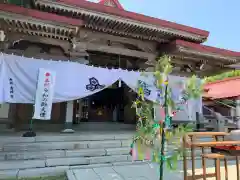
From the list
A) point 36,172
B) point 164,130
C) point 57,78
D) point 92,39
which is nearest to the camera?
point 164,130

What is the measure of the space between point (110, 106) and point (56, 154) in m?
6.15

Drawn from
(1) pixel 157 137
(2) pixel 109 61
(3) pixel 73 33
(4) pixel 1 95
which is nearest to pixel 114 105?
(2) pixel 109 61

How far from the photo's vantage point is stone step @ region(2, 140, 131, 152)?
4.83 m

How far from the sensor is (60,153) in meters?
5.07

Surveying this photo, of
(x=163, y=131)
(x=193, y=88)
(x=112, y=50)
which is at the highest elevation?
(x=112, y=50)

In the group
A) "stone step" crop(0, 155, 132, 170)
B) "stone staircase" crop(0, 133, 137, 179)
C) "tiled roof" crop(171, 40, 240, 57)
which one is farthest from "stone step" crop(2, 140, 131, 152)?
"tiled roof" crop(171, 40, 240, 57)

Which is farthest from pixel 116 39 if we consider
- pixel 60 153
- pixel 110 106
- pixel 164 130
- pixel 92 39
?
pixel 164 130

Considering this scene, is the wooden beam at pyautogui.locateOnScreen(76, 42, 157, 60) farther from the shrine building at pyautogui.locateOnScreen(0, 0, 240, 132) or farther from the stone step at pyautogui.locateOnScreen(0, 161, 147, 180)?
the stone step at pyautogui.locateOnScreen(0, 161, 147, 180)

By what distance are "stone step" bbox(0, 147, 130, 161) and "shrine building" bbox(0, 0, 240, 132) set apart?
1491mm

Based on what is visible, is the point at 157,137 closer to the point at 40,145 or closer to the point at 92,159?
the point at 92,159

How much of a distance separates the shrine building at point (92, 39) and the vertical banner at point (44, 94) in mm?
1037

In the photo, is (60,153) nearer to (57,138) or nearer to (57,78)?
(57,138)

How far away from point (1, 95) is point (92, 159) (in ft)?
9.53

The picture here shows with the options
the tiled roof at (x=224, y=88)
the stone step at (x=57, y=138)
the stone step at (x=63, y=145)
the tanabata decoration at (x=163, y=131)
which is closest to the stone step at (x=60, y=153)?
the stone step at (x=63, y=145)
